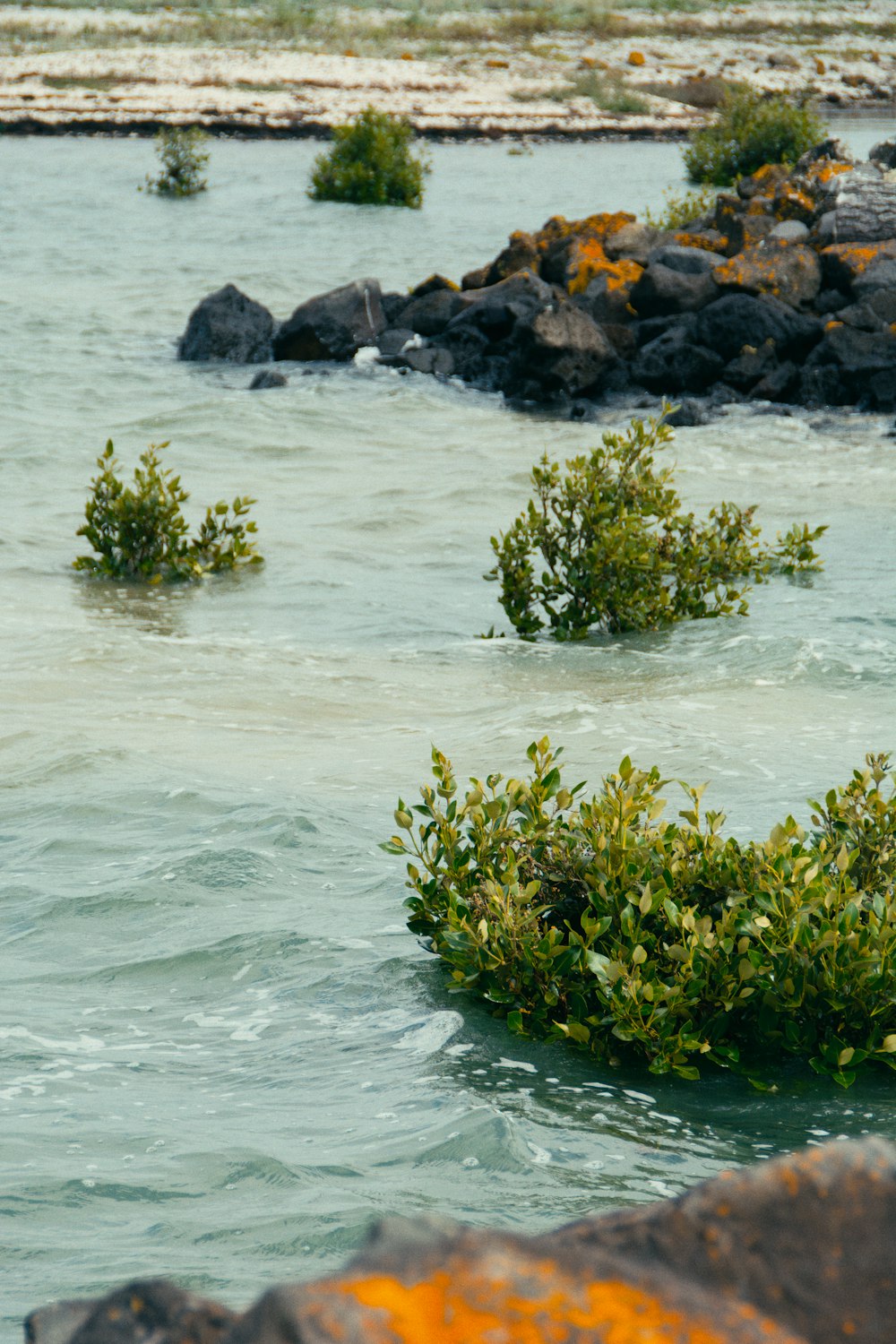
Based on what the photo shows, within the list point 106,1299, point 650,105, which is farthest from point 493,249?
point 650,105

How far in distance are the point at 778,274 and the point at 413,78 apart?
4875 centimetres

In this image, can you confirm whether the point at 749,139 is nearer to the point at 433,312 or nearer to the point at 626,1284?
the point at 433,312

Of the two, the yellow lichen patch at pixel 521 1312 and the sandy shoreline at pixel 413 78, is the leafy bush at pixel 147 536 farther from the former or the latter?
the sandy shoreline at pixel 413 78

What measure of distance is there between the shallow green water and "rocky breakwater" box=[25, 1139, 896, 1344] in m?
1.97

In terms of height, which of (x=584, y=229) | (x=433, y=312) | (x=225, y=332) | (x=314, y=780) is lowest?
(x=314, y=780)


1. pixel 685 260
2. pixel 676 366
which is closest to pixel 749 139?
pixel 685 260

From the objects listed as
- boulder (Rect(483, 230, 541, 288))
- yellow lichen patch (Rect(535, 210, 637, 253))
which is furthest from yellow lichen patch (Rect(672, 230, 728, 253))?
boulder (Rect(483, 230, 541, 288))

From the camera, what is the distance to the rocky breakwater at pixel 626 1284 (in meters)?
1.64

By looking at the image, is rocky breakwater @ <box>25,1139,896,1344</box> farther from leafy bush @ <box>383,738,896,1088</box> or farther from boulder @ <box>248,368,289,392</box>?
boulder @ <box>248,368,289,392</box>

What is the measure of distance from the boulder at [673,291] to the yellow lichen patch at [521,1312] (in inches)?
841

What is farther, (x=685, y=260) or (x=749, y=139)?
(x=749, y=139)

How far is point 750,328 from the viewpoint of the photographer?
822 inches

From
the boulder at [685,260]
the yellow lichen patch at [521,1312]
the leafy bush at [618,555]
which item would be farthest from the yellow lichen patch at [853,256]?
the yellow lichen patch at [521,1312]

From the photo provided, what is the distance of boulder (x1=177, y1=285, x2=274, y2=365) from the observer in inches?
898
